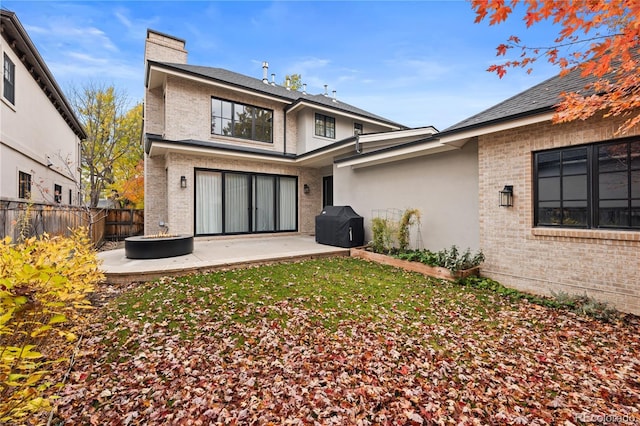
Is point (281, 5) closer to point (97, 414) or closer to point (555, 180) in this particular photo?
point (555, 180)

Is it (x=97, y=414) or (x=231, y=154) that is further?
(x=231, y=154)

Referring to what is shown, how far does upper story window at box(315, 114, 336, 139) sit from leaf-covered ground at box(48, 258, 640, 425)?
31.6 feet

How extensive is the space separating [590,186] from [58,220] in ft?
34.9

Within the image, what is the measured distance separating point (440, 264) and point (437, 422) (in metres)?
4.59

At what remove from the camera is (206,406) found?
2.36 meters

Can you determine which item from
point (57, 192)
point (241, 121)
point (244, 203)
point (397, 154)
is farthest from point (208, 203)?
point (57, 192)

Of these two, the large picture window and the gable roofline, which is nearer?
the large picture window

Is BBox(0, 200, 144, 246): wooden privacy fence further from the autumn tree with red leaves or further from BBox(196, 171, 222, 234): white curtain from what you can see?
the autumn tree with red leaves

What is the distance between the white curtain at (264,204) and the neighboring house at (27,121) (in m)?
5.55

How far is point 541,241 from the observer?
509 cm

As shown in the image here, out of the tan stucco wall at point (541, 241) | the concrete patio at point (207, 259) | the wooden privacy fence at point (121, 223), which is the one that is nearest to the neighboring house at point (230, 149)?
the concrete patio at point (207, 259)

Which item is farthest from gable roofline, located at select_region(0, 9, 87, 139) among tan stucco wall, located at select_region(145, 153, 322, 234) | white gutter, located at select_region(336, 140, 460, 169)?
white gutter, located at select_region(336, 140, 460, 169)

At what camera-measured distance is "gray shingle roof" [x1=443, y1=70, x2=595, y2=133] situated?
4.89 m

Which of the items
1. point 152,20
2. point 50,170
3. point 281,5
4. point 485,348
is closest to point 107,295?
point 485,348
